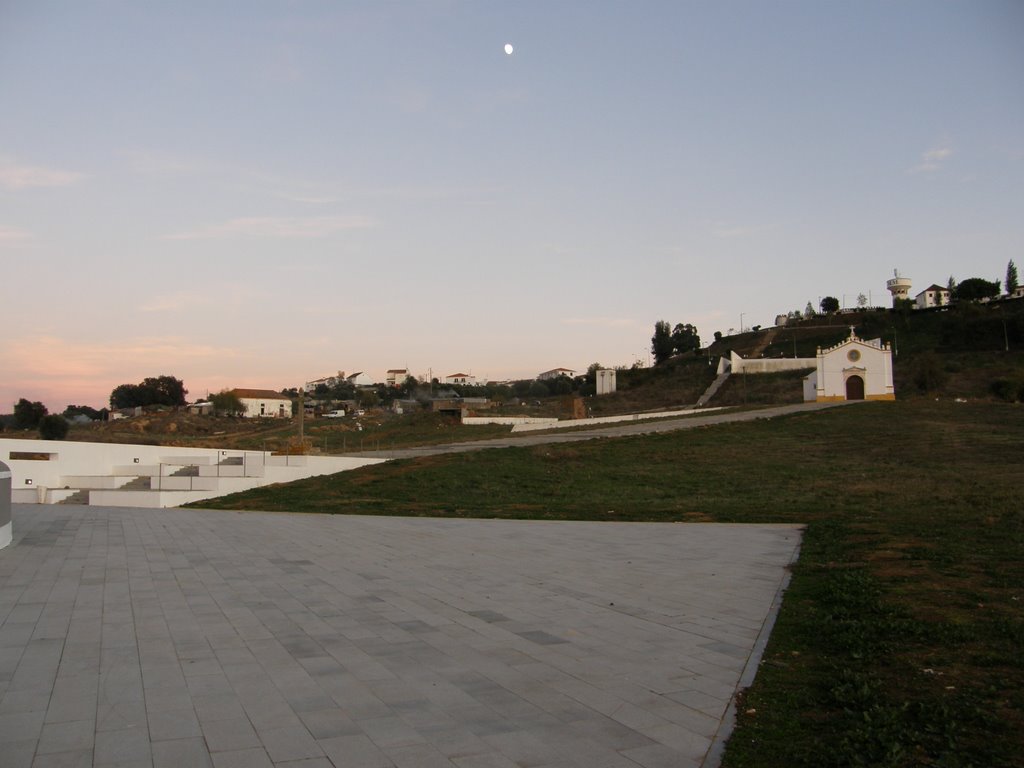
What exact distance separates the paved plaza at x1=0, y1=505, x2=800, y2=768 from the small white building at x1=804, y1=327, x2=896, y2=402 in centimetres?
4492

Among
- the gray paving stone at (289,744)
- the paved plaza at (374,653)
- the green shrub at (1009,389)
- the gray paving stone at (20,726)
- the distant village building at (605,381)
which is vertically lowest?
the paved plaza at (374,653)

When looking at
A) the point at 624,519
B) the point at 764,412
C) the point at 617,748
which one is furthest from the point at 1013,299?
the point at 617,748

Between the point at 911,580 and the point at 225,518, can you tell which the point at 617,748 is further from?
the point at 225,518

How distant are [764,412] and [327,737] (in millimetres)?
44845

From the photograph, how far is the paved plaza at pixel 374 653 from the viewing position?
3.81 meters

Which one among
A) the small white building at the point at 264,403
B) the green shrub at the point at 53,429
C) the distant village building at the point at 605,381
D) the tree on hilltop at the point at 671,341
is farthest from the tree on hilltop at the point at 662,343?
the green shrub at the point at 53,429

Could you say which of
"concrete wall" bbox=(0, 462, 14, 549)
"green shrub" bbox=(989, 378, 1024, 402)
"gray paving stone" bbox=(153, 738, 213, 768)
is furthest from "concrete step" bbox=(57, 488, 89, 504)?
"green shrub" bbox=(989, 378, 1024, 402)

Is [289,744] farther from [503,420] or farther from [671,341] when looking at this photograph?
[671,341]

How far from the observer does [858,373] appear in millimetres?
51469

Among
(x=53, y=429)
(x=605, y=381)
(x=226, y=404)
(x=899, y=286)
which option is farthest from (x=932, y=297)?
(x=53, y=429)

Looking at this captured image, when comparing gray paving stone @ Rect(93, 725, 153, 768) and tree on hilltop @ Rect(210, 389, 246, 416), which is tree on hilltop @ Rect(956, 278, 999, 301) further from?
gray paving stone @ Rect(93, 725, 153, 768)

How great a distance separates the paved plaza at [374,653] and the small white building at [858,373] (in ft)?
147

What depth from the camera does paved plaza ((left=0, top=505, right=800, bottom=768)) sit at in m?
3.81

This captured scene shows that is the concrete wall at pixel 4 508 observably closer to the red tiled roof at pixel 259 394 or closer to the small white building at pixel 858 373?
the small white building at pixel 858 373
